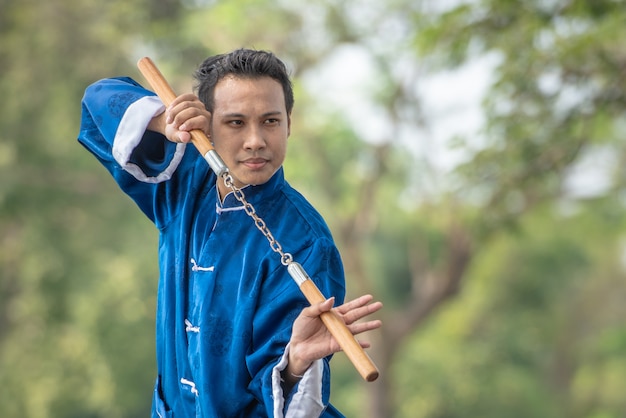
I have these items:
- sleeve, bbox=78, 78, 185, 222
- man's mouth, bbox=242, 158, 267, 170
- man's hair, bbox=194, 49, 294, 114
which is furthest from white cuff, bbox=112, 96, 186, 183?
man's mouth, bbox=242, 158, 267, 170

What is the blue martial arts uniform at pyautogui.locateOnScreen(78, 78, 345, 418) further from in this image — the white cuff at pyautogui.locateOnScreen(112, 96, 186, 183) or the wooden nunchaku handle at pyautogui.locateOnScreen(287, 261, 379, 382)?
the wooden nunchaku handle at pyautogui.locateOnScreen(287, 261, 379, 382)

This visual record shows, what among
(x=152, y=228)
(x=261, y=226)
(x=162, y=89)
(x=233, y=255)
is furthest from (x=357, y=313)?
(x=152, y=228)

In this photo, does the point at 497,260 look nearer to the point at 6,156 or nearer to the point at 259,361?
the point at 6,156

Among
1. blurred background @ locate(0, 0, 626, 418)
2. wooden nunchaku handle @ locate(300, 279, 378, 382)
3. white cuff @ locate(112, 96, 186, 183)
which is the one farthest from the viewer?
blurred background @ locate(0, 0, 626, 418)

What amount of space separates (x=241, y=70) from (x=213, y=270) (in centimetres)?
46

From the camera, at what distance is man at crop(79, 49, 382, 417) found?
239 cm

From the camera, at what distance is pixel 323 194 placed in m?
13.9

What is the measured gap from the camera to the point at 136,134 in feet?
8.68

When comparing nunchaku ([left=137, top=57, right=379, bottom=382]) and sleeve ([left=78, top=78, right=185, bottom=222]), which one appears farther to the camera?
sleeve ([left=78, top=78, right=185, bottom=222])

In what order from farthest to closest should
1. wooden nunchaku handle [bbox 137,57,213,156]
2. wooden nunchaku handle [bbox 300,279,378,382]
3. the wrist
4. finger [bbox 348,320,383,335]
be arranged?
1. wooden nunchaku handle [bbox 137,57,213,156]
2. the wrist
3. finger [bbox 348,320,383,335]
4. wooden nunchaku handle [bbox 300,279,378,382]

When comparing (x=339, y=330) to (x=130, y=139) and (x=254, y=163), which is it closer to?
(x=254, y=163)

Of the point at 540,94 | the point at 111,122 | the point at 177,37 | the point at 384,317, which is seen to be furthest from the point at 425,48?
the point at 384,317

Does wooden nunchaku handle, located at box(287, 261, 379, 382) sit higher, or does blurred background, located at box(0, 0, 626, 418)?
blurred background, located at box(0, 0, 626, 418)

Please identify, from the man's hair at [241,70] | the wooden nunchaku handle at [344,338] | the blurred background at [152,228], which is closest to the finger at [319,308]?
the wooden nunchaku handle at [344,338]
